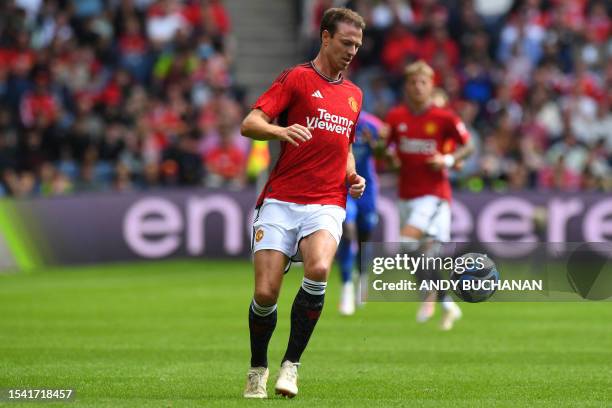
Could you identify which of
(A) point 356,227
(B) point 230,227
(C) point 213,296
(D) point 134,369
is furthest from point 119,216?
(D) point 134,369

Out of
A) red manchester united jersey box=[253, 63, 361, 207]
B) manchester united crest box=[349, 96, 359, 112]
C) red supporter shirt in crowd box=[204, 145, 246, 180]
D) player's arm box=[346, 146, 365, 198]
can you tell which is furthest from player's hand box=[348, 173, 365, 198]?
red supporter shirt in crowd box=[204, 145, 246, 180]

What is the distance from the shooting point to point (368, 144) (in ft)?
51.1

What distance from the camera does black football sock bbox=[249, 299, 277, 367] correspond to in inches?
359

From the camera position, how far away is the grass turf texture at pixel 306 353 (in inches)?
367

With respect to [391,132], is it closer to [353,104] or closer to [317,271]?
[353,104]

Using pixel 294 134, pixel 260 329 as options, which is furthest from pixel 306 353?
pixel 294 134

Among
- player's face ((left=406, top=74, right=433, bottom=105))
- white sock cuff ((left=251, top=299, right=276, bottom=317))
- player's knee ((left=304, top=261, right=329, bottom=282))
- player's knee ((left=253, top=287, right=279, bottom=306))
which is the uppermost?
player's face ((left=406, top=74, right=433, bottom=105))

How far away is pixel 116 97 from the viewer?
86.1 feet

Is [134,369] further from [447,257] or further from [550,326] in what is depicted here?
[550,326]

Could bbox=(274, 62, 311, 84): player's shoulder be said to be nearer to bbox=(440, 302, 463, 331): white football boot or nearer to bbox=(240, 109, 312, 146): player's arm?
bbox=(240, 109, 312, 146): player's arm

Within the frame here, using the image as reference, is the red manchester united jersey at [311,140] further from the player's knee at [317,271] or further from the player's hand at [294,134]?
the player's knee at [317,271]

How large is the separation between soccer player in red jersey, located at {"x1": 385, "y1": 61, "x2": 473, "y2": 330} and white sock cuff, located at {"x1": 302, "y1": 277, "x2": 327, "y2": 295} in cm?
564

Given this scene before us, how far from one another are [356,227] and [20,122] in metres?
10.6

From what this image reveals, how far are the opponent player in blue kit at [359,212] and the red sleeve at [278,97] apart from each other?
19.5ft
